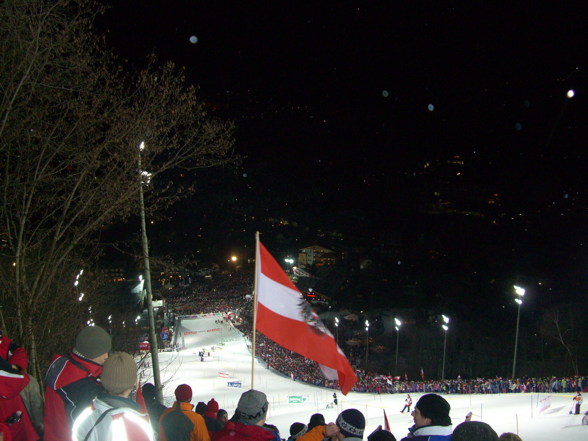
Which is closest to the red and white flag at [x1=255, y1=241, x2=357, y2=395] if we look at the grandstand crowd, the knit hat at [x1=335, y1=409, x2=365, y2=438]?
the grandstand crowd

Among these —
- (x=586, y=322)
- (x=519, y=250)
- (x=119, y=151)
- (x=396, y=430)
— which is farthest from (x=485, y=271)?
(x=119, y=151)

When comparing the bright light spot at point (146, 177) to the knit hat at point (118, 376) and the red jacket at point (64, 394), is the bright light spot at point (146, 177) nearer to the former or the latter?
the red jacket at point (64, 394)

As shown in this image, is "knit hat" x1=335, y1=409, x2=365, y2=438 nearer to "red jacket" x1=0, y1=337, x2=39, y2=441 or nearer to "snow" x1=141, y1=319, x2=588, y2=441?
"red jacket" x1=0, y1=337, x2=39, y2=441

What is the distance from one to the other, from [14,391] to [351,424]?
248cm

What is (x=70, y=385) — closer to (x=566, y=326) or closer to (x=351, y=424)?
(x=351, y=424)

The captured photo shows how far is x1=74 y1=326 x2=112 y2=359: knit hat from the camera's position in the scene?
299cm

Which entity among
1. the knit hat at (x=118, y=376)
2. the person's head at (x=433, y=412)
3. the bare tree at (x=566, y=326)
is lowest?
the bare tree at (x=566, y=326)

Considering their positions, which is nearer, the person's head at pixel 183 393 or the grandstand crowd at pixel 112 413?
the grandstand crowd at pixel 112 413

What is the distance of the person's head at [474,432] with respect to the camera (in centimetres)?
229

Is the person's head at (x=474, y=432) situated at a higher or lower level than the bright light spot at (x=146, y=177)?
lower

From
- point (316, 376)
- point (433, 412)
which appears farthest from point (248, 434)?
point (316, 376)

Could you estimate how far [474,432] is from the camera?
7.61 ft

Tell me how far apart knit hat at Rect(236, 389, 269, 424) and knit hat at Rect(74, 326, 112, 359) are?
1.07 meters

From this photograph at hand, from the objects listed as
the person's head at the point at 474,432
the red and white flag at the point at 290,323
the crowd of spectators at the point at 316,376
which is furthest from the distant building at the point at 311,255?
the person's head at the point at 474,432
